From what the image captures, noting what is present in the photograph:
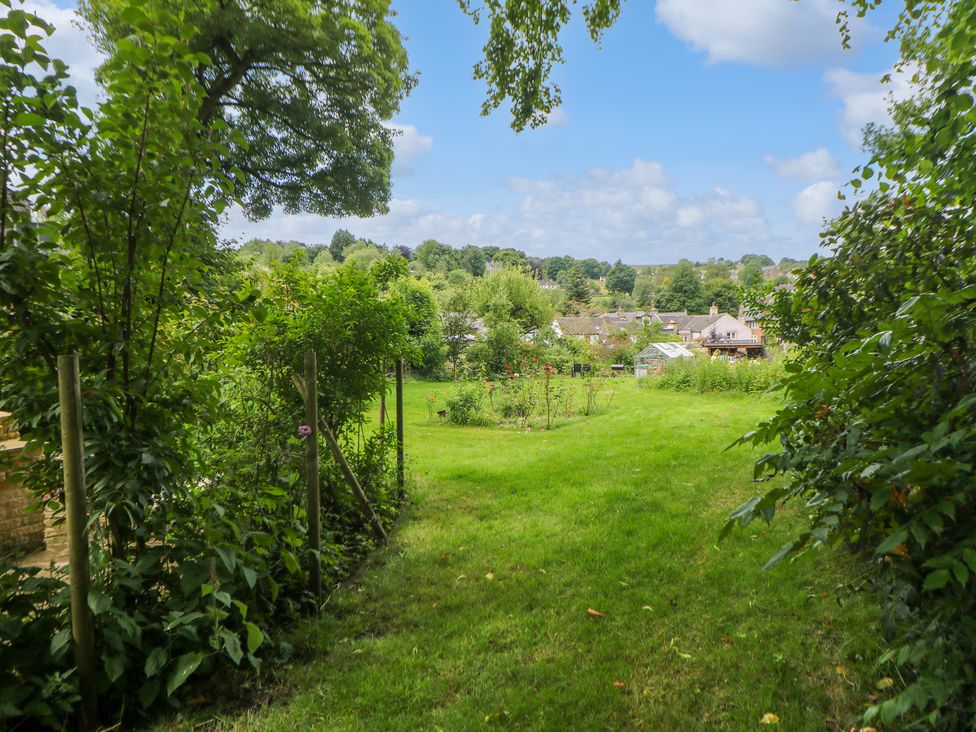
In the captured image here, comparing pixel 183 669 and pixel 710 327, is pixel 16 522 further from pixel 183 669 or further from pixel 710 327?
pixel 710 327

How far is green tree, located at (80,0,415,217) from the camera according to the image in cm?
971

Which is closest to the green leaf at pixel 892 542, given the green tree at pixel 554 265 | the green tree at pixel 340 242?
the green tree at pixel 340 242

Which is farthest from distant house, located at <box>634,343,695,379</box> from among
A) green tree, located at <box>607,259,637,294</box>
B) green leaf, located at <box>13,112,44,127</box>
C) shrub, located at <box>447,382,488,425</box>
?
green tree, located at <box>607,259,637,294</box>

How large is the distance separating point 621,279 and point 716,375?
105 m

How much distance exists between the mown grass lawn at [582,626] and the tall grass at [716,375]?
9.26 metres

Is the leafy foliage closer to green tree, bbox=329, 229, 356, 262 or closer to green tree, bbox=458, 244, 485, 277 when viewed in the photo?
green tree, bbox=329, 229, 356, 262

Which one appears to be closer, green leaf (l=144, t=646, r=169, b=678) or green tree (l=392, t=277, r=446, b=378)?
green leaf (l=144, t=646, r=169, b=678)

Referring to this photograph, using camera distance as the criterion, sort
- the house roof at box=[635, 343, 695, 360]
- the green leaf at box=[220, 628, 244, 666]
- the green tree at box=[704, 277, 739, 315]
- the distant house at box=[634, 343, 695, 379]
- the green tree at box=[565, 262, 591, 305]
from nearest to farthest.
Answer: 1. the green leaf at box=[220, 628, 244, 666]
2. the distant house at box=[634, 343, 695, 379]
3. the house roof at box=[635, 343, 695, 360]
4. the green tree at box=[565, 262, 591, 305]
5. the green tree at box=[704, 277, 739, 315]

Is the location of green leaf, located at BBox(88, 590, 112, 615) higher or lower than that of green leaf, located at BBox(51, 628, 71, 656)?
higher

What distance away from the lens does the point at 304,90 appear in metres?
11.2

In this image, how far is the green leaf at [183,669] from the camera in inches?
76.6

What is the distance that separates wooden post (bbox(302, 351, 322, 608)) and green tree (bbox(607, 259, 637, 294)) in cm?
11437

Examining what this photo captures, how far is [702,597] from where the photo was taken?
3.32m

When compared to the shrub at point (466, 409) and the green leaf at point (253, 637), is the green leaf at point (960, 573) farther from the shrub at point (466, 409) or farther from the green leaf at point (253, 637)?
the shrub at point (466, 409)
